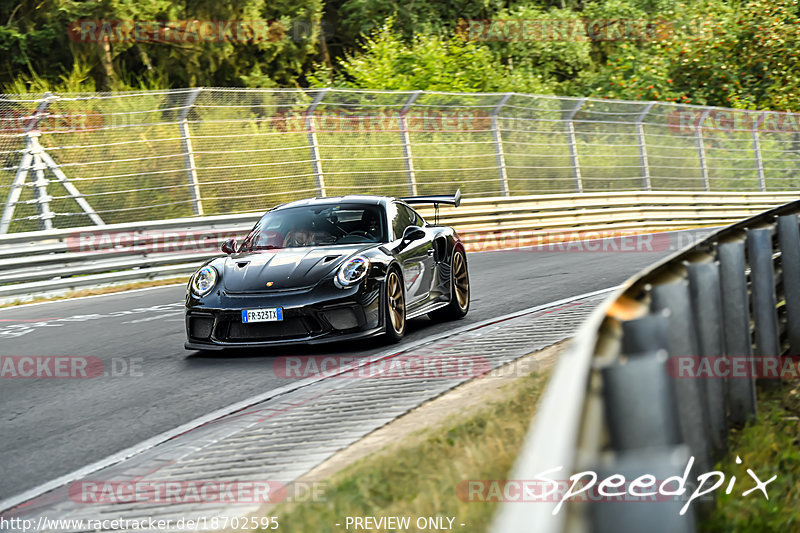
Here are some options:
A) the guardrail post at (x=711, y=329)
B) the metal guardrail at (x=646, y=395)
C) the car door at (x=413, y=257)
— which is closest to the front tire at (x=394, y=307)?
the car door at (x=413, y=257)

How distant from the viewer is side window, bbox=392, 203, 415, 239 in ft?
33.5

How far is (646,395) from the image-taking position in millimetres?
2906

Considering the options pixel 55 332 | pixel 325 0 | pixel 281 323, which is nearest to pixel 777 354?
pixel 281 323

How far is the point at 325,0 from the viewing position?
4025cm

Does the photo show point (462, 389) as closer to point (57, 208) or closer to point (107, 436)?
point (107, 436)

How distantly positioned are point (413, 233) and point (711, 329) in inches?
207

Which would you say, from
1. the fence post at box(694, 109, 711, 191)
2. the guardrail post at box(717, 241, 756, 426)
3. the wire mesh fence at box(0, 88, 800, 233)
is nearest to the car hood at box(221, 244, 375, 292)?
the guardrail post at box(717, 241, 756, 426)

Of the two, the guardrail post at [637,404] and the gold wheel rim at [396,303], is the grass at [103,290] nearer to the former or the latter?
the gold wheel rim at [396,303]

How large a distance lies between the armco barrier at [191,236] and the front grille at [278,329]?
712 centimetres

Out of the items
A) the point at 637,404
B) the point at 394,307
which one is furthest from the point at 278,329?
the point at 637,404

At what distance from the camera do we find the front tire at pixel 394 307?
364 inches

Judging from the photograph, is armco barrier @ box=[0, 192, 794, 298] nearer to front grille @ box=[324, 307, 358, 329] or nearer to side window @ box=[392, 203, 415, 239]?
side window @ box=[392, 203, 415, 239]

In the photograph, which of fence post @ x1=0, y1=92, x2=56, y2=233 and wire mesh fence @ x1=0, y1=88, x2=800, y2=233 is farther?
wire mesh fence @ x1=0, y1=88, x2=800, y2=233

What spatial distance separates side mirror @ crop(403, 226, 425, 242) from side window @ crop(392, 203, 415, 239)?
9 centimetres
